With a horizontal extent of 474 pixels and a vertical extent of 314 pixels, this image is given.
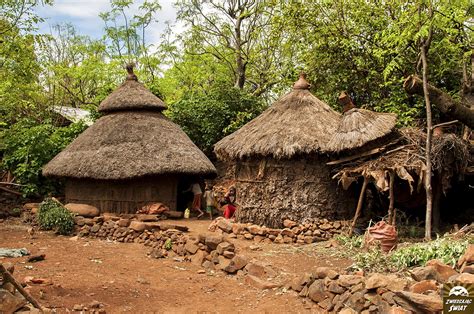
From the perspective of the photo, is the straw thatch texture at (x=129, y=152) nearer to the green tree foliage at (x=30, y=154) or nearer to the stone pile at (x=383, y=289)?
the green tree foliage at (x=30, y=154)

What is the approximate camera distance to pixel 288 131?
38.2 ft

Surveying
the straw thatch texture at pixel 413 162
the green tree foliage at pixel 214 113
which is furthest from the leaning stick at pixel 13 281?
the green tree foliage at pixel 214 113

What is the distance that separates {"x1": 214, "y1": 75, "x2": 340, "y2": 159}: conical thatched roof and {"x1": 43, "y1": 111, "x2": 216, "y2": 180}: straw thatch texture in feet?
4.82

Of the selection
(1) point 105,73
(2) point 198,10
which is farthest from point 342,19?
(1) point 105,73

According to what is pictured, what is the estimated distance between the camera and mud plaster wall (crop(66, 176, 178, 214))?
13.6 meters

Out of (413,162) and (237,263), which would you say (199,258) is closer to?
(237,263)

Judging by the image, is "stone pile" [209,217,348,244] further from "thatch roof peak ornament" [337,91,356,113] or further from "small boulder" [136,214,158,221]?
"thatch roof peak ornament" [337,91,356,113]

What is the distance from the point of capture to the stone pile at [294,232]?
34.9 feet

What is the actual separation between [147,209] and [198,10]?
547 inches

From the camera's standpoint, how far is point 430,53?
548 inches

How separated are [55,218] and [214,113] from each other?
24.1ft

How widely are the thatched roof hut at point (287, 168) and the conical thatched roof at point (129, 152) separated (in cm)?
203

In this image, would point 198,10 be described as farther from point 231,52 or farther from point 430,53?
point 430,53

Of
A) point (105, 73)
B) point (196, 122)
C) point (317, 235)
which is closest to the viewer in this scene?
point (317, 235)
